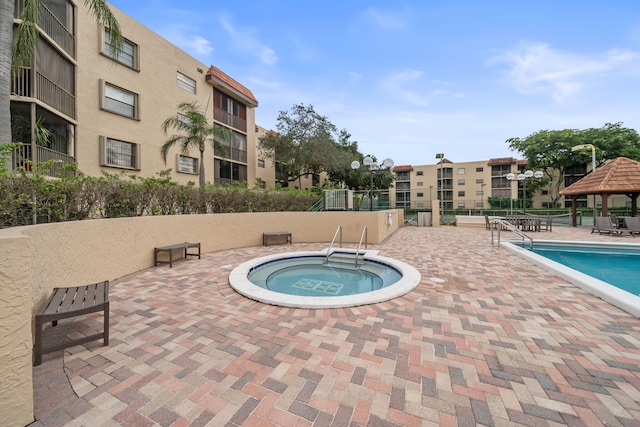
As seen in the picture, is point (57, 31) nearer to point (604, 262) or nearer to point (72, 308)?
point (72, 308)

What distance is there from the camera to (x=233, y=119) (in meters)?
20.9

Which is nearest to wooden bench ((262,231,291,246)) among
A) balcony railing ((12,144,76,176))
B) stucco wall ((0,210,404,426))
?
stucco wall ((0,210,404,426))

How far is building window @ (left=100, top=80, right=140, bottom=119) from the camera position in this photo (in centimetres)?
1240

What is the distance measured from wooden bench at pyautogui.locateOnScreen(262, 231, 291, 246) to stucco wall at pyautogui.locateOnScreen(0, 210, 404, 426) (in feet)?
0.96

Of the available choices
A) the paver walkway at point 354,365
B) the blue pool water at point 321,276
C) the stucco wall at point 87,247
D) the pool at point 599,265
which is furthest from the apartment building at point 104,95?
Result: the pool at point 599,265

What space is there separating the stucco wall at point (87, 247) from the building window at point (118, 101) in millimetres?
9248

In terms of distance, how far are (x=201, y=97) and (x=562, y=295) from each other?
20.5 metres

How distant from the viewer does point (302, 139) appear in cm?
2255

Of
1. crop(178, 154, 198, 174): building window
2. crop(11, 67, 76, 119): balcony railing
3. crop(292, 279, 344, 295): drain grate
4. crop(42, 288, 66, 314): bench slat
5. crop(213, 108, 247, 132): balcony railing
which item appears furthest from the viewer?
crop(213, 108, 247, 132): balcony railing

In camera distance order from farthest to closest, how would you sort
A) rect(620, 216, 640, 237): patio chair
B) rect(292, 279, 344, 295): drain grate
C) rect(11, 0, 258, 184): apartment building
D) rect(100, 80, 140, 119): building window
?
rect(620, 216, 640, 237): patio chair → rect(100, 80, 140, 119): building window → rect(11, 0, 258, 184): apartment building → rect(292, 279, 344, 295): drain grate

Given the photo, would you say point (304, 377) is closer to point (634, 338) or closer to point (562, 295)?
point (634, 338)

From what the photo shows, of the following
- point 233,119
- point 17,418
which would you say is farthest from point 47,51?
point 17,418

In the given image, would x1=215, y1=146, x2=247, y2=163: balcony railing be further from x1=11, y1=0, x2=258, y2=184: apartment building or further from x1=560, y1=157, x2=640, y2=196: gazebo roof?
x1=560, y1=157, x2=640, y2=196: gazebo roof

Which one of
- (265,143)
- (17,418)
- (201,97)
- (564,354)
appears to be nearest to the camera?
(17,418)
